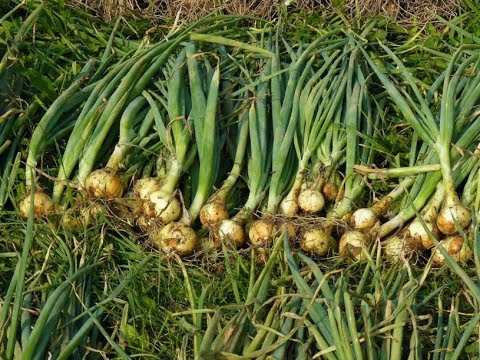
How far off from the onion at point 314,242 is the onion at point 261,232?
0.10 meters

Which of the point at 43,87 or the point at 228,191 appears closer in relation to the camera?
the point at 228,191

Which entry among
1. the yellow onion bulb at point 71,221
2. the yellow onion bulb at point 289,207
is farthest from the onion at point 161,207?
the yellow onion bulb at point 289,207

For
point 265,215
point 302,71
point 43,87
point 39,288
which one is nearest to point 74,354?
point 39,288

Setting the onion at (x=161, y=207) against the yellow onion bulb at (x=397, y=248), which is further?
the onion at (x=161, y=207)

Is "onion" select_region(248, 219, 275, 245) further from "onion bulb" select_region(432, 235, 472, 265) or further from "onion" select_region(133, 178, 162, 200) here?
"onion bulb" select_region(432, 235, 472, 265)

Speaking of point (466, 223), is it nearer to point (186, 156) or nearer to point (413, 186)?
point (413, 186)

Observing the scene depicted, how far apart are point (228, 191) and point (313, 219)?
0.99ft

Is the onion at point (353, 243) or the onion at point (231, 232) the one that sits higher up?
the onion at point (231, 232)

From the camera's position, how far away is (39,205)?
2.57 m

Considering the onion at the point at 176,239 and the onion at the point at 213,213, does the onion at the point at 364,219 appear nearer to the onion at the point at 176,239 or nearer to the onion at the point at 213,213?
the onion at the point at 213,213

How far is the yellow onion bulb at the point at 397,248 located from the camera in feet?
8.16

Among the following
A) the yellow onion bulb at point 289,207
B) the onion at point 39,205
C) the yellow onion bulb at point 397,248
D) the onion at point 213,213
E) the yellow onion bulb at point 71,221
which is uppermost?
the onion at point 39,205

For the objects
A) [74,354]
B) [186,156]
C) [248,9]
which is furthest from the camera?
[248,9]

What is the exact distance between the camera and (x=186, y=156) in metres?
2.73
